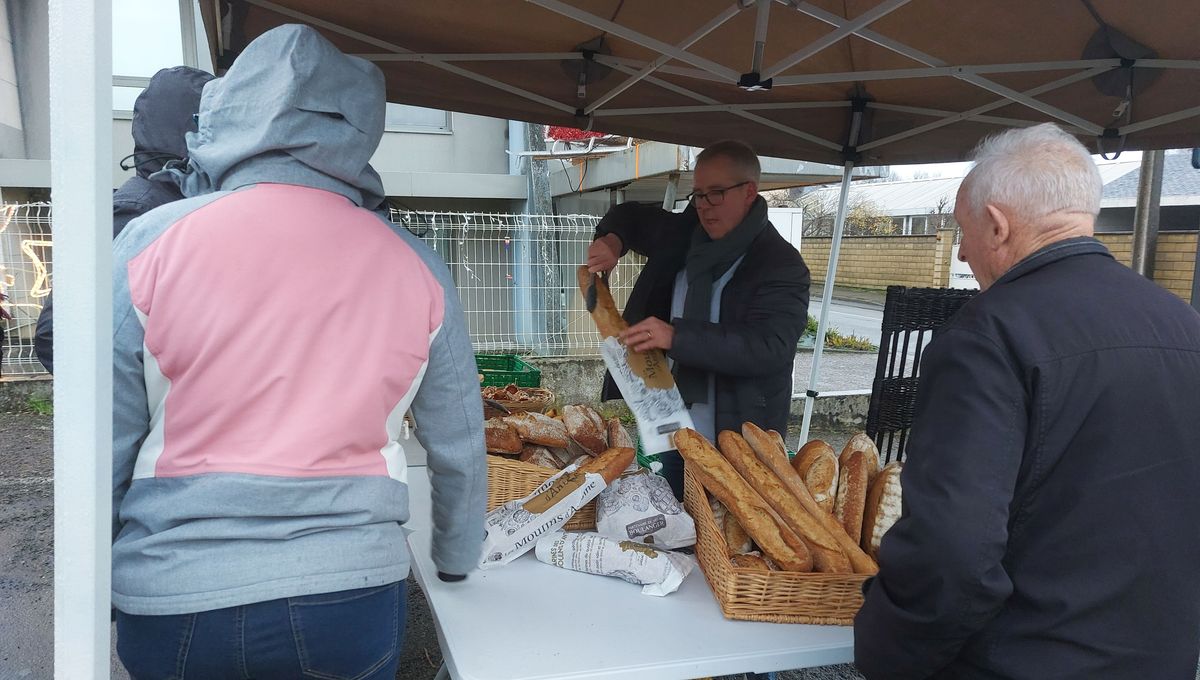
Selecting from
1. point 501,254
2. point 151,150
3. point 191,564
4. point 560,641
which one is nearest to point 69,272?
point 191,564

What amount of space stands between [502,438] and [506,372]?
1927mm

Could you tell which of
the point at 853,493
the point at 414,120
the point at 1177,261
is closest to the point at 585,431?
the point at 853,493

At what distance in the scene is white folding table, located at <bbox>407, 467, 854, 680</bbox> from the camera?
4.41 ft

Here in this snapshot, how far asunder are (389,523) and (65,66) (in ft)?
2.61

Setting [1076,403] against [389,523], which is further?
[389,523]

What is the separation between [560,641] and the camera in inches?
55.8

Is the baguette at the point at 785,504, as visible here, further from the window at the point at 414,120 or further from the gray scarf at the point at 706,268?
the window at the point at 414,120

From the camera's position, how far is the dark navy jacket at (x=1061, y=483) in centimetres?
108

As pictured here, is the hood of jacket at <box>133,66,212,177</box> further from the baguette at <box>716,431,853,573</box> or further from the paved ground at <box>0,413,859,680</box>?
the paved ground at <box>0,413,859,680</box>

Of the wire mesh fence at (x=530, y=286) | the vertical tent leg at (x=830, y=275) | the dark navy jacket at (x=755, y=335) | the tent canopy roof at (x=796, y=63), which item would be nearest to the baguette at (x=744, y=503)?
the dark navy jacket at (x=755, y=335)

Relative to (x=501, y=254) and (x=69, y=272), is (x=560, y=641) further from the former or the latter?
(x=501, y=254)

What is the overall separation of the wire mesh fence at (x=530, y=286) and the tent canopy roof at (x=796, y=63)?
12.5ft

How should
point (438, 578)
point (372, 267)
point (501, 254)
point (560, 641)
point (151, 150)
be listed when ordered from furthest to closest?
point (501, 254), point (151, 150), point (438, 578), point (560, 641), point (372, 267)

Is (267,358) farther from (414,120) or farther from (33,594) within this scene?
(414,120)
